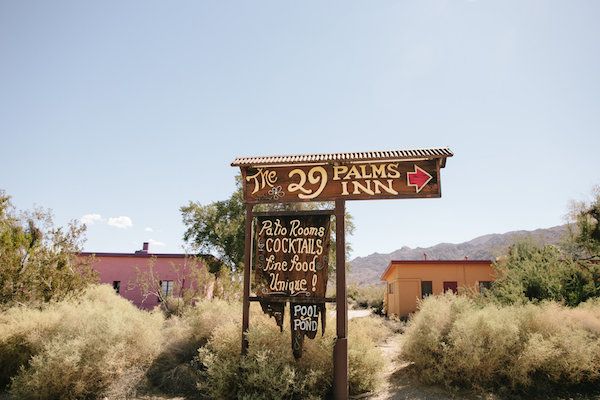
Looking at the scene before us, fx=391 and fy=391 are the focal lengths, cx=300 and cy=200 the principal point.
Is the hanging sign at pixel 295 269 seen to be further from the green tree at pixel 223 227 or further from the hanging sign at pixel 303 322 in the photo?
the green tree at pixel 223 227

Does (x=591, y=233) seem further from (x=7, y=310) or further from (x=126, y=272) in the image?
(x=126, y=272)

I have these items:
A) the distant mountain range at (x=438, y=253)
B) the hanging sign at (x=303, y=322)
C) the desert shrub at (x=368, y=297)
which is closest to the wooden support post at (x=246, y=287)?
the hanging sign at (x=303, y=322)

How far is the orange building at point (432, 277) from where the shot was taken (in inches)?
874

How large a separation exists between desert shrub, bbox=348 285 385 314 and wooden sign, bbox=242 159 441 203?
2690cm

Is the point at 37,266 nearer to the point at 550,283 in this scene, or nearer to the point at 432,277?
the point at 550,283

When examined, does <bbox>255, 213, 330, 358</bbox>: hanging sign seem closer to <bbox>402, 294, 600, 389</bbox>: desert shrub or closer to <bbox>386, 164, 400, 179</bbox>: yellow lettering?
<bbox>386, 164, 400, 179</bbox>: yellow lettering

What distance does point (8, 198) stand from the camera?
14.9 metres

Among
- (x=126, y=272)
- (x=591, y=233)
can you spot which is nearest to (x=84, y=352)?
(x=126, y=272)

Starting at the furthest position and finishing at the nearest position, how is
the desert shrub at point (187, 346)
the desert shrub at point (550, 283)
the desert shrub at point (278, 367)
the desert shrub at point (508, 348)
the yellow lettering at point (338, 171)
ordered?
1. the desert shrub at point (550, 283)
2. the desert shrub at point (187, 346)
3. the yellow lettering at point (338, 171)
4. the desert shrub at point (508, 348)
5. the desert shrub at point (278, 367)

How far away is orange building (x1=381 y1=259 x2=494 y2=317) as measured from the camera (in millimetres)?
22203

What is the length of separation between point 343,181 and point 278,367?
3487 millimetres

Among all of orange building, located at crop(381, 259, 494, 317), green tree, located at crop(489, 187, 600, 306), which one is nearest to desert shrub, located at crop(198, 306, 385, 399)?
green tree, located at crop(489, 187, 600, 306)

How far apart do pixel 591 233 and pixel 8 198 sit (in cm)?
Result: 2766

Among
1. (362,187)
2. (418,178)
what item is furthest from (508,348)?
(362,187)
